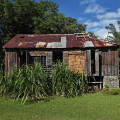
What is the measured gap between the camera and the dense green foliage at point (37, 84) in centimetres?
730

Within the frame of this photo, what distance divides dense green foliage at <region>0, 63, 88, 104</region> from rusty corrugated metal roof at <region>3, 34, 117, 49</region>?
312 centimetres

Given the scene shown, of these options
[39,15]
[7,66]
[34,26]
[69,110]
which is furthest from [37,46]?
[39,15]

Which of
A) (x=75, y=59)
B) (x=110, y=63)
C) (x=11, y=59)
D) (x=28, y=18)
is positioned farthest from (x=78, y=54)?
(x=28, y=18)

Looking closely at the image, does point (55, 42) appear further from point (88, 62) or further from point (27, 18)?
point (27, 18)

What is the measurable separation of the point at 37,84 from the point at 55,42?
489 centimetres

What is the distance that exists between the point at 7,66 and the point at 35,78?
495 centimetres

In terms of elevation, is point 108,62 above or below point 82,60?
below

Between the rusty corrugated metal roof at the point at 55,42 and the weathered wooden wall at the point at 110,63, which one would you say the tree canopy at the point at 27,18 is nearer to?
the rusty corrugated metal roof at the point at 55,42

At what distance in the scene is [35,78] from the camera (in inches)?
297

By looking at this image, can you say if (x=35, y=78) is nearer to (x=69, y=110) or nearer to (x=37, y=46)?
(x=69, y=110)

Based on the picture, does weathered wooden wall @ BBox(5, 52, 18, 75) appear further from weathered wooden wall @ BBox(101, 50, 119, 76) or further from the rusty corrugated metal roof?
weathered wooden wall @ BBox(101, 50, 119, 76)

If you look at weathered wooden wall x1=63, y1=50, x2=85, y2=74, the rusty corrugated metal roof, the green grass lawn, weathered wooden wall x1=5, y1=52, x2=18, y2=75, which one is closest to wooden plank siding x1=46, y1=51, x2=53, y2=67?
the rusty corrugated metal roof

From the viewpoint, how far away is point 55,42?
11.5 metres

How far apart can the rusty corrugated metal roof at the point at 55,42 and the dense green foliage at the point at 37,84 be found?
10.3 feet
